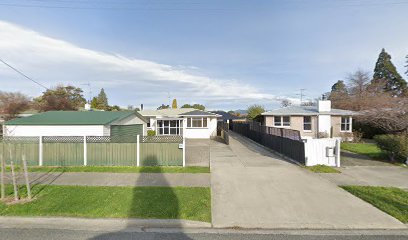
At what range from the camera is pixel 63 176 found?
28.8 ft

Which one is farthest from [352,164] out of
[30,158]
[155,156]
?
[30,158]

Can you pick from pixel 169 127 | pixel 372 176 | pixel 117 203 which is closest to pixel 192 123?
pixel 169 127

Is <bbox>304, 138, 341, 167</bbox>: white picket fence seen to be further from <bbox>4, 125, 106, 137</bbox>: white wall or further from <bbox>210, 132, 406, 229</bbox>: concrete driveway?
<bbox>4, 125, 106, 137</bbox>: white wall

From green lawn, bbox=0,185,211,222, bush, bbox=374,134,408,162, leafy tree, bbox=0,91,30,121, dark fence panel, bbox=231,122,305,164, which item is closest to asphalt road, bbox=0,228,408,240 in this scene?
green lawn, bbox=0,185,211,222

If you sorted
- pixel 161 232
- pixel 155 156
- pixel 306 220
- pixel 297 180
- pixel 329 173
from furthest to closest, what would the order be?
pixel 155 156 < pixel 329 173 < pixel 297 180 < pixel 306 220 < pixel 161 232

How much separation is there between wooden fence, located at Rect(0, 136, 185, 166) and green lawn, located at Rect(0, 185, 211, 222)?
336 cm

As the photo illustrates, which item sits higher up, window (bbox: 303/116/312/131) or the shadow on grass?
window (bbox: 303/116/312/131)

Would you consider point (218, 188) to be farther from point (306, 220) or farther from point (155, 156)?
point (155, 156)

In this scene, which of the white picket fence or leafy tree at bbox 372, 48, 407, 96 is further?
leafy tree at bbox 372, 48, 407, 96

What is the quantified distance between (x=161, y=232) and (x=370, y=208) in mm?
4970

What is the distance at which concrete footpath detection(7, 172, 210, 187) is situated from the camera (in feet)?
25.6

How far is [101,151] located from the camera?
10672 millimetres

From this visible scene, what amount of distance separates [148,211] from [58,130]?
9.55 meters

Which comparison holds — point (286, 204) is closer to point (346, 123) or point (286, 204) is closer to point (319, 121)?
point (319, 121)
